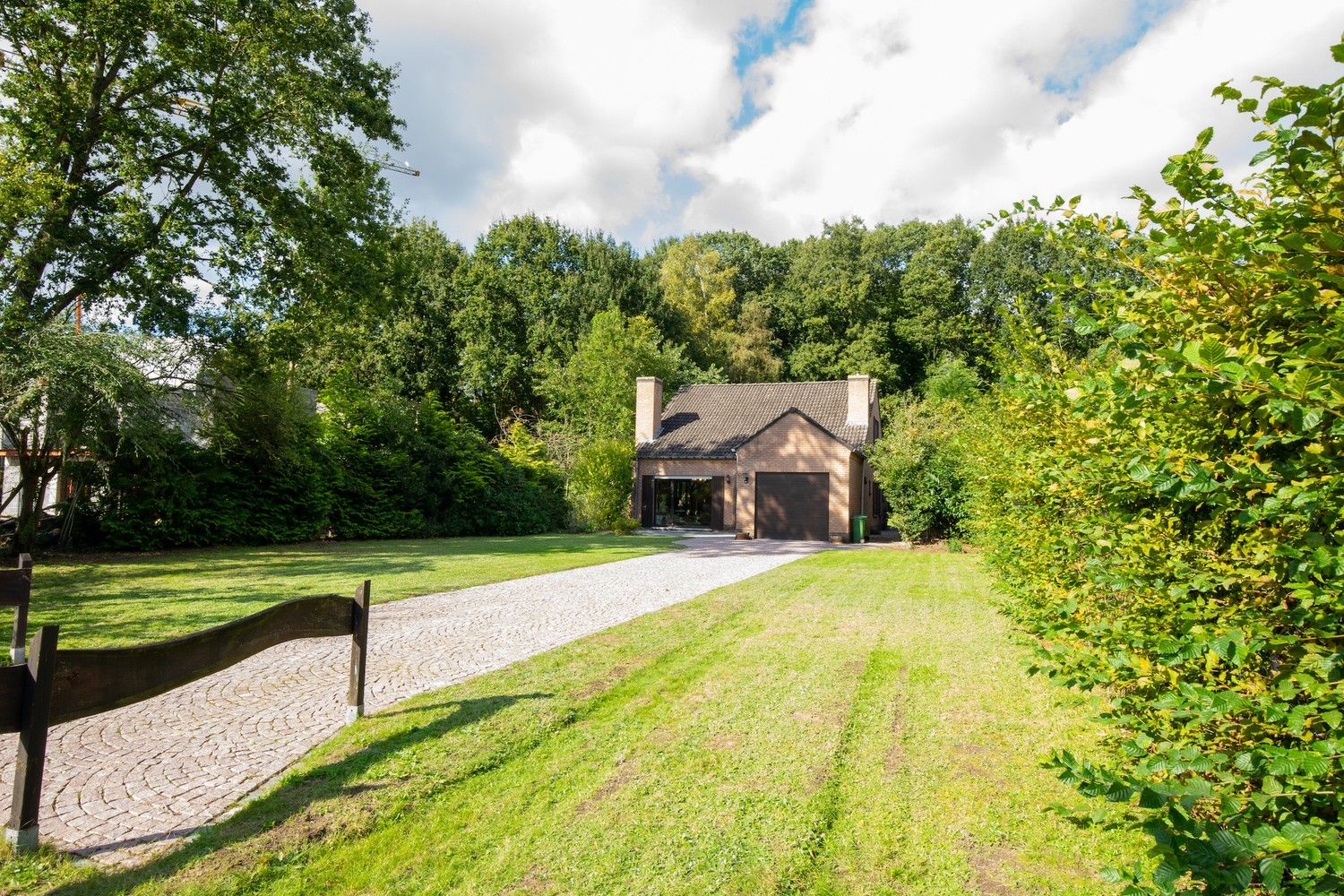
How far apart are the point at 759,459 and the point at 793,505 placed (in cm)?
225

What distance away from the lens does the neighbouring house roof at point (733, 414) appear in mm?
30922

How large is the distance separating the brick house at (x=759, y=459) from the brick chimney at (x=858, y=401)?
4 centimetres

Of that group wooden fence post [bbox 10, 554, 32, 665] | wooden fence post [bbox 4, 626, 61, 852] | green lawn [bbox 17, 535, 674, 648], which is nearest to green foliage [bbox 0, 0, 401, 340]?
green lawn [bbox 17, 535, 674, 648]

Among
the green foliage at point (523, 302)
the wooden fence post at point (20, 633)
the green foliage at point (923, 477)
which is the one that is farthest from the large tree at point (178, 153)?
the green foliage at point (523, 302)

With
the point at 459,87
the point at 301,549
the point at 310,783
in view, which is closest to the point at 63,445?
the point at 301,549

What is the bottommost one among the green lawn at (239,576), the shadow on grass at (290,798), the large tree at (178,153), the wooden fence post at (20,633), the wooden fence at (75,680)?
the shadow on grass at (290,798)

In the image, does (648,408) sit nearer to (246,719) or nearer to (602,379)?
(602,379)

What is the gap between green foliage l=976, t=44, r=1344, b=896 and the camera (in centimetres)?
180

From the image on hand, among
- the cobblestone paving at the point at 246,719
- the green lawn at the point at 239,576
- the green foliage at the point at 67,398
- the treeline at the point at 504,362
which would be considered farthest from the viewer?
the treeline at the point at 504,362

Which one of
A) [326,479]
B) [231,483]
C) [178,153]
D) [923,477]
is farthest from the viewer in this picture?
[326,479]

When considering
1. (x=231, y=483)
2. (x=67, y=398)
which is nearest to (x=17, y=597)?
(x=67, y=398)

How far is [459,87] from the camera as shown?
13.9 metres

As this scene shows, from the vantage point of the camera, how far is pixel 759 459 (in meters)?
28.6

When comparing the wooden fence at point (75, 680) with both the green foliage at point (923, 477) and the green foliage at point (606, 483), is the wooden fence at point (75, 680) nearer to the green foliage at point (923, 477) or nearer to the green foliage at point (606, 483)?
the green foliage at point (923, 477)
